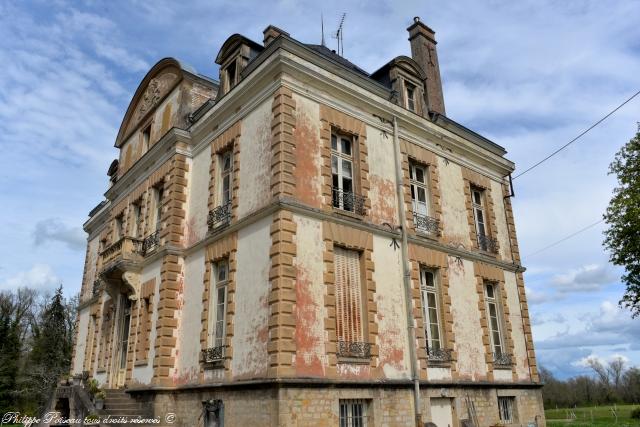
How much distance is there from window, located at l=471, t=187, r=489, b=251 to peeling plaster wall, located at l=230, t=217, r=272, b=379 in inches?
327

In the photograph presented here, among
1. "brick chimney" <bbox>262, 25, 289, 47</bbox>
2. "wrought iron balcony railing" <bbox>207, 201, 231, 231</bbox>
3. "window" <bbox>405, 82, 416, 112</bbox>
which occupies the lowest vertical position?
"wrought iron balcony railing" <bbox>207, 201, 231, 231</bbox>

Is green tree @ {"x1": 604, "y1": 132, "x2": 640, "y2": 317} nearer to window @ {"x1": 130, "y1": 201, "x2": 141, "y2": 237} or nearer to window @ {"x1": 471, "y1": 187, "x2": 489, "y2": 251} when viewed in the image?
window @ {"x1": 471, "y1": 187, "x2": 489, "y2": 251}

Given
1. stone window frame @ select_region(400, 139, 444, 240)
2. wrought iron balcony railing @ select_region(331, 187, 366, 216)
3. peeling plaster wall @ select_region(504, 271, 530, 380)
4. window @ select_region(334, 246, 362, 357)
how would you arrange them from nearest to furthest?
window @ select_region(334, 246, 362, 357) < wrought iron balcony railing @ select_region(331, 187, 366, 216) < stone window frame @ select_region(400, 139, 444, 240) < peeling plaster wall @ select_region(504, 271, 530, 380)

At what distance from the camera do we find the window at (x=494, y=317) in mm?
15554

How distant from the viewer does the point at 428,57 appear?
61.2 ft

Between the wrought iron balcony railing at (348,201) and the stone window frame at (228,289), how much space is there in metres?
2.67

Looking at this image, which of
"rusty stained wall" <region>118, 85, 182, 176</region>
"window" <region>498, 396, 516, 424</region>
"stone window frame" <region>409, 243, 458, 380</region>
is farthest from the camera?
"rusty stained wall" <region>118, 85, 182, 176</region>

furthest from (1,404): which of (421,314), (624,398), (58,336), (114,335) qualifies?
(624,398)

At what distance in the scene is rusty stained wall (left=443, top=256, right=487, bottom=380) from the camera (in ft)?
45.9

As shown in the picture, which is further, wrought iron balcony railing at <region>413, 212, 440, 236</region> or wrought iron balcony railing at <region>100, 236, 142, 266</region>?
wrought iron balcony railing at <region>100, 236, 142, 266</region>

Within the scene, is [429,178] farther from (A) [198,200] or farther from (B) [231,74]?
(A) [198,200]

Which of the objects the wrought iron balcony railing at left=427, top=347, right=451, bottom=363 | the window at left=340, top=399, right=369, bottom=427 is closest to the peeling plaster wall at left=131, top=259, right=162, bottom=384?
the window at left=340, top=399, right=369, bottom=427

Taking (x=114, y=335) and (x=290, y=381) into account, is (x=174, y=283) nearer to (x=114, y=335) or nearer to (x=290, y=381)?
(x=114, y=335)

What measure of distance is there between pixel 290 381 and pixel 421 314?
4.80 metres
